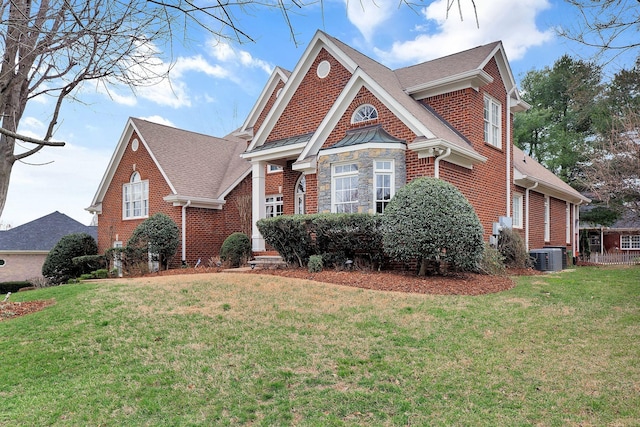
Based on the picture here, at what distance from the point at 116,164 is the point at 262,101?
764 cm

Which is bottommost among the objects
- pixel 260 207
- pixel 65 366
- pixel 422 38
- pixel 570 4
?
pixel 65 366

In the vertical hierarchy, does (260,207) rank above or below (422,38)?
below

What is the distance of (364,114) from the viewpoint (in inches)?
557

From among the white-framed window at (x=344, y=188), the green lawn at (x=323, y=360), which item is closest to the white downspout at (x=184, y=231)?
the white-framed window at (x=344, y=188)

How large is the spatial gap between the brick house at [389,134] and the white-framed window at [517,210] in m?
0.04

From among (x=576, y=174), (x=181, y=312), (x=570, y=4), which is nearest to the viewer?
(x=570, y=4)

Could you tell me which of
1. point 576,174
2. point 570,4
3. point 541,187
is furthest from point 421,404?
point 576,174

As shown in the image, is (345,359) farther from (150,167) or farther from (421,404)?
(150,167)

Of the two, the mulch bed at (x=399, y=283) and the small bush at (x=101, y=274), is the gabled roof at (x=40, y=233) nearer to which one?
the small bush at (x=101, y=274)

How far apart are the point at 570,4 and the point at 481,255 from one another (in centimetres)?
645

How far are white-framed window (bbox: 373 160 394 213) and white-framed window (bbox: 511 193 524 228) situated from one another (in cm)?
736

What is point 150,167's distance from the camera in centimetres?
2048

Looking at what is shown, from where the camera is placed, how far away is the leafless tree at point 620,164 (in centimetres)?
1844

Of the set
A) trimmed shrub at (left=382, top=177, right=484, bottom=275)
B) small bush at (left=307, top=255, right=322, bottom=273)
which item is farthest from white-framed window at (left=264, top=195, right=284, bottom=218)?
trimmed shrub at (left=382, top=177, right=484, bottom=275)
